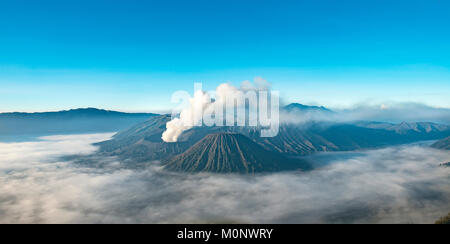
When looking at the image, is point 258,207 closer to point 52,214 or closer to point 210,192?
point 210,192

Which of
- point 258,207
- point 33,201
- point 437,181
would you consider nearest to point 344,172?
point 437,181

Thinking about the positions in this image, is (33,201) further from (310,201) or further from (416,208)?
(416,208)

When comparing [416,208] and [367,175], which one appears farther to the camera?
[367,175]

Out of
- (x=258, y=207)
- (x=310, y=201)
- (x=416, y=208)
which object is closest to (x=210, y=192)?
(x=258, y=207)

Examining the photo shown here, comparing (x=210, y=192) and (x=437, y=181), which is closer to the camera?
(x=210, y=192)

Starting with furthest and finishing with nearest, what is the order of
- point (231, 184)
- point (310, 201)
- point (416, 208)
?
point (231, 184), point (310, 201), point (416, 208)
